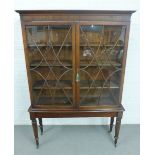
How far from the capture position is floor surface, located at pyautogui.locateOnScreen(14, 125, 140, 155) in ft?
6.61

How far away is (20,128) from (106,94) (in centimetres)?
130

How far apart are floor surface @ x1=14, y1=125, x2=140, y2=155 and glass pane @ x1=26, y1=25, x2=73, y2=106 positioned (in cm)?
56

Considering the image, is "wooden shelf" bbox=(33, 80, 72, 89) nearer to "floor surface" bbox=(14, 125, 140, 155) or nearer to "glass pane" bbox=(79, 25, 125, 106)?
"glass pane" bbox=(79, 25, 125, 106)

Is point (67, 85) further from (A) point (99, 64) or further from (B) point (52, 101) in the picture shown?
(A) point (99, 64)

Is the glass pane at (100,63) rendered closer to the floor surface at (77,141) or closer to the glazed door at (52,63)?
the glazed door at (52,63)

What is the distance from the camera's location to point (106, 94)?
1933 mm

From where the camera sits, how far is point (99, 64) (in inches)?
71.5

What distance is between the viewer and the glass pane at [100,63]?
1730 millimetres

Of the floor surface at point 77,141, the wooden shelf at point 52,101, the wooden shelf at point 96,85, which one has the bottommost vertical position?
the floor surface at point 77,141

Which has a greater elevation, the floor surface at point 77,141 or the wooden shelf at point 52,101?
the wooden shelf at point 52,101

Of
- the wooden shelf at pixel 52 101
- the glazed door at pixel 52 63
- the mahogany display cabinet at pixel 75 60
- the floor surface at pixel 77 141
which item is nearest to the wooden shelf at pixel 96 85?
the mahogany display cabinet at pixel 75 60

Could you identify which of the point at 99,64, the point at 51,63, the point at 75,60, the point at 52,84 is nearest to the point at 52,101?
the point at 52,84

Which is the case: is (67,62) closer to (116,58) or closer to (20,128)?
(116,58)

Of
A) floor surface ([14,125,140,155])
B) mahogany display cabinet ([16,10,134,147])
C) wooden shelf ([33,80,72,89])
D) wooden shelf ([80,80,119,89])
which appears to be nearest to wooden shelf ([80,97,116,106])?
mahogany display cabinet ([16,10,134,147])
